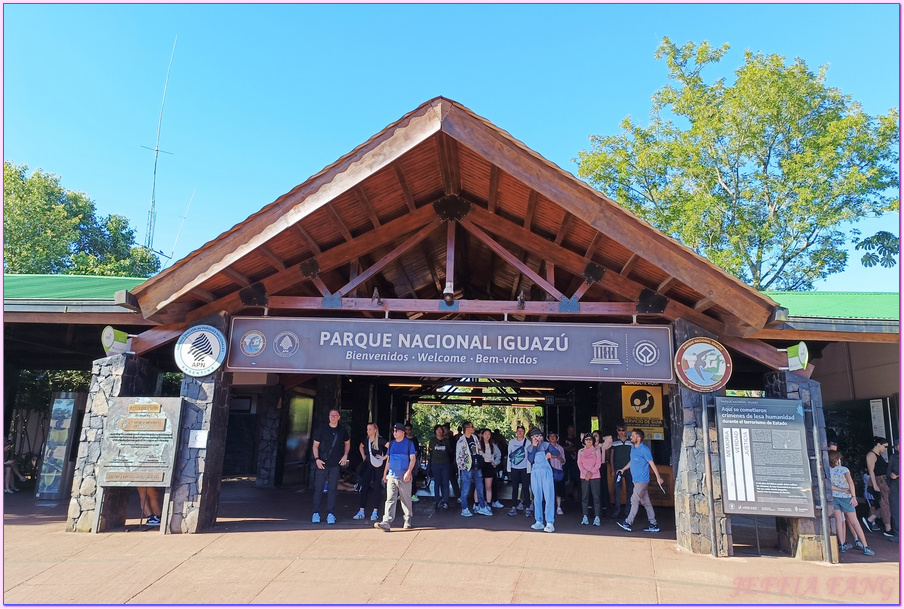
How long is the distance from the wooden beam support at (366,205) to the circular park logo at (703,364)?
4255 millimetres

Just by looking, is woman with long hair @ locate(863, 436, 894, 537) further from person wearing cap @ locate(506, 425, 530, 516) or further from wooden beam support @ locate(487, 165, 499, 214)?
wooden beam support @ locate(487, 165, 499, 214)

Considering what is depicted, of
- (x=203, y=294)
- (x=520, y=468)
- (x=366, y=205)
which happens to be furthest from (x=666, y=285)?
(x=203, y=294)

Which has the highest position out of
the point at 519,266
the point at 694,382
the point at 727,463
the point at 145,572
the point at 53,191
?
the point at 53,191

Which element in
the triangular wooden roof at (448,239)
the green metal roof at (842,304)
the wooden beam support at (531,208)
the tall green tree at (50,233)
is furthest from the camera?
the tall green tree at (50,233)

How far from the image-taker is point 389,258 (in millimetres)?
7863

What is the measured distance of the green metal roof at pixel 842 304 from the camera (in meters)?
8.60

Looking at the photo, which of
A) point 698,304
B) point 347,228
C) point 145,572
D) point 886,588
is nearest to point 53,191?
point 347,228

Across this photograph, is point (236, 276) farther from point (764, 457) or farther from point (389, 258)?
point (764, 457)

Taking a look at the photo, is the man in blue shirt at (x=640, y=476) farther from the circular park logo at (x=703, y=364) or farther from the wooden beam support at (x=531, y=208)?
the wooden beam support at (x=531, y=208)

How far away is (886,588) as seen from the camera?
5.77 metres

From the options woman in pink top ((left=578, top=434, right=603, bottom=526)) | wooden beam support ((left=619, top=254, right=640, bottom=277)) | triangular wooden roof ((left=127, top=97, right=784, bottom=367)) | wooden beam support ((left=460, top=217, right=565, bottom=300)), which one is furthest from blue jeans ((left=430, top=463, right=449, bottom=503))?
wooden beam support ((left=619, top=254, right=640, bottom=277))

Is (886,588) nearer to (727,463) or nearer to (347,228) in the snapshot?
(727,463)

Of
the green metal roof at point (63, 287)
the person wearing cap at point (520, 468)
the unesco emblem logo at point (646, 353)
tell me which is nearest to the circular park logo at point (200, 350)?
the green metal roof at point (63, 287)

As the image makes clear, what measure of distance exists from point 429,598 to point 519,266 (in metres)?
4.21
